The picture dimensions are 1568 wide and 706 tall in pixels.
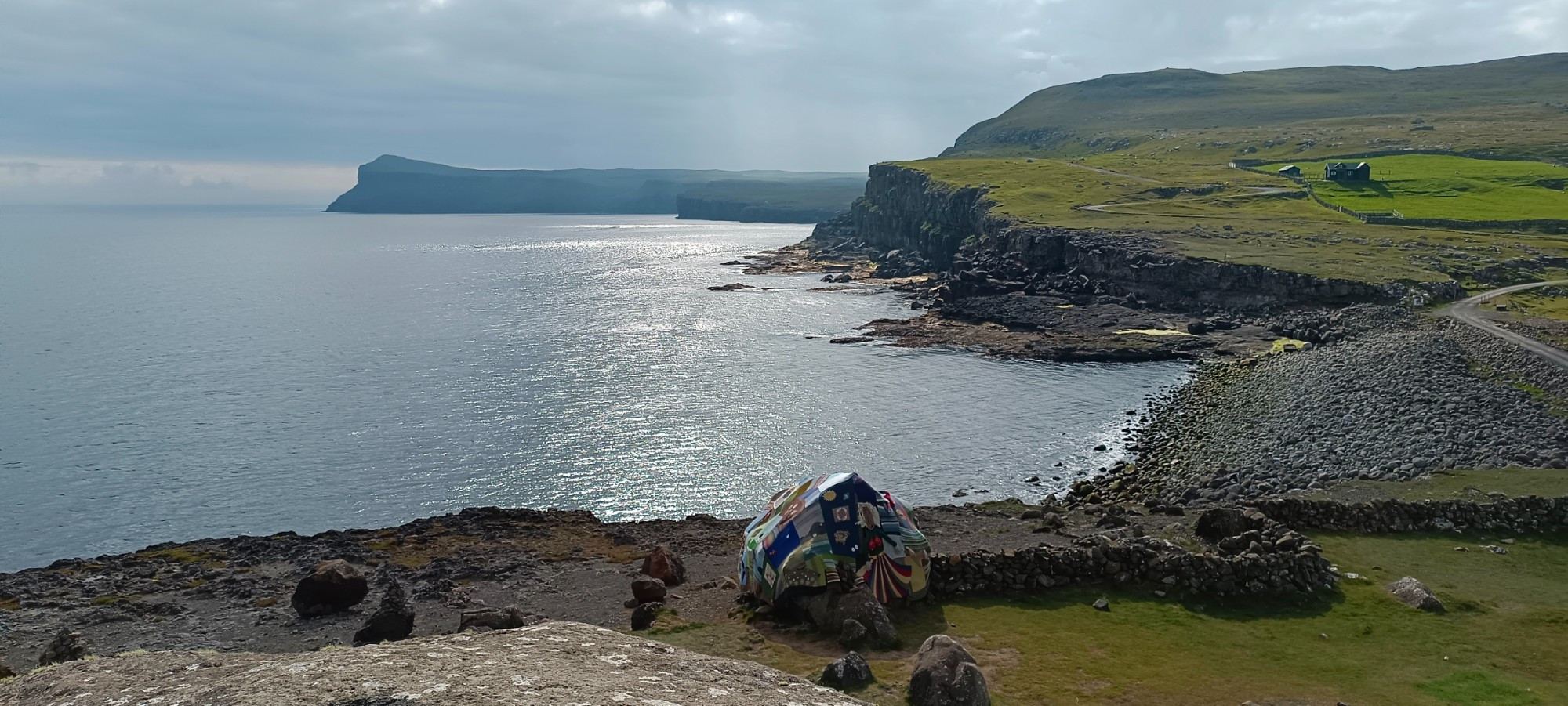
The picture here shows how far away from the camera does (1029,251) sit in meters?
126

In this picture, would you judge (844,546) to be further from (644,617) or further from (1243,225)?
(1243,225)

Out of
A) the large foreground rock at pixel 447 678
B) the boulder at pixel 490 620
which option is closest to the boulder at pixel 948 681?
the large foreground rock at pixel 447 678

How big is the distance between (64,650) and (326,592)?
685 centimetres

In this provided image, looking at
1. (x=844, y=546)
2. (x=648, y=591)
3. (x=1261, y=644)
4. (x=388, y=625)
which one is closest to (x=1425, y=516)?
(x=1261, y=644)

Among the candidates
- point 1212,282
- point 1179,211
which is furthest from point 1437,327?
point 1179,211

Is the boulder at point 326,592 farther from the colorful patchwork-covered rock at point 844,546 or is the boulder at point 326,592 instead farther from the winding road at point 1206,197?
the winding road at point 1206,197

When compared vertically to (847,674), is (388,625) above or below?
below

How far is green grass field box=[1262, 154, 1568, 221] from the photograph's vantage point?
401 ft

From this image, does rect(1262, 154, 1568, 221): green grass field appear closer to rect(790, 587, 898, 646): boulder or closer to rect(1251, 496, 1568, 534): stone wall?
rect(1251, 496, 1568, 534): stone wall

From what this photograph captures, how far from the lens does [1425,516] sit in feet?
100

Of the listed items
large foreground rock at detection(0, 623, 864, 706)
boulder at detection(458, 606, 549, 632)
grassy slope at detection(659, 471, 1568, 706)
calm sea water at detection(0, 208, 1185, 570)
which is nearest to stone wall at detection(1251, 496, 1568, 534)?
grassy slope at detection(659, 471, 1568, 706)

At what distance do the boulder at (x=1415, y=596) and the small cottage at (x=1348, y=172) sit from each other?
151 m

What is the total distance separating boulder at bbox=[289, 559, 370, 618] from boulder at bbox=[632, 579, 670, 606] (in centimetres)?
980

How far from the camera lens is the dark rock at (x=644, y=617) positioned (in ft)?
82.7
